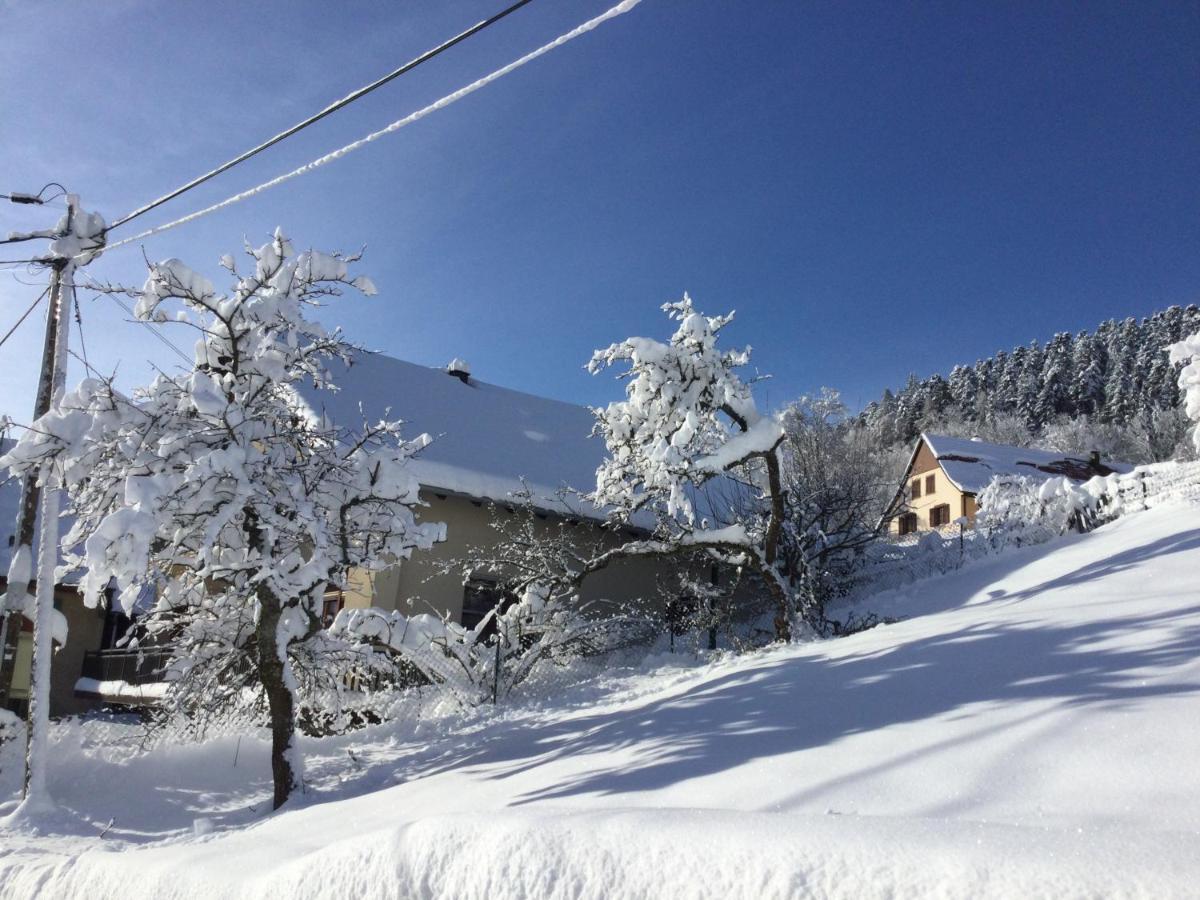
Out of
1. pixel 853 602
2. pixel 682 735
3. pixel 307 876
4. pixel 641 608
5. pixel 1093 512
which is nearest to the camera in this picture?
pixel 307 876

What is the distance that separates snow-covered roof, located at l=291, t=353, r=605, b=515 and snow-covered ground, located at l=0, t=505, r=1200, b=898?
743 centimetres

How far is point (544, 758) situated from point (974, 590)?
7669mm

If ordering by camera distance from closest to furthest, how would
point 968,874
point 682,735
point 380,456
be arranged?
point 968,874 → point 682,735 → point 380,456

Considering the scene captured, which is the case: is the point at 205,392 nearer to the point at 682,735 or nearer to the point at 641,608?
the point at 682,735

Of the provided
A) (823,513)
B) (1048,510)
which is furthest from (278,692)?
(1048,510)

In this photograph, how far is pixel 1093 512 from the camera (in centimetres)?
1541

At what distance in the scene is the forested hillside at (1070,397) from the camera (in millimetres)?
64500

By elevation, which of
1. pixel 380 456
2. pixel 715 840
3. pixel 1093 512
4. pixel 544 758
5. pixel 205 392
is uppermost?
pixel 205 392

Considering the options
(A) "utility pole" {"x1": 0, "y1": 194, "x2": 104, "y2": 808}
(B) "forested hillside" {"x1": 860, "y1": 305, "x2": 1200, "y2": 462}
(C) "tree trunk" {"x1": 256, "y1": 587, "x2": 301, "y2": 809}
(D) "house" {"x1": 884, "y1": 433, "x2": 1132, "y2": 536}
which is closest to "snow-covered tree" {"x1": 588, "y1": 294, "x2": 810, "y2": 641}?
(C) "tree trunk" {"x1": 256, "y1": 587, "x2": 301, "y2": 809}

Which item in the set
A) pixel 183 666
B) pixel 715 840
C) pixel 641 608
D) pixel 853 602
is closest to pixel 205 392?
pixel 183 666

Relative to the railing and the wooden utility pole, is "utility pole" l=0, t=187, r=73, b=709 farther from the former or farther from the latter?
the railing

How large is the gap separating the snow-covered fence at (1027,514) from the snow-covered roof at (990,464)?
22537 mm

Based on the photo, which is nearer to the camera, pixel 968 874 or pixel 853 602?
pixel 968 874

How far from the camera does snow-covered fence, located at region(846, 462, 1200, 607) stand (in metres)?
14.9
